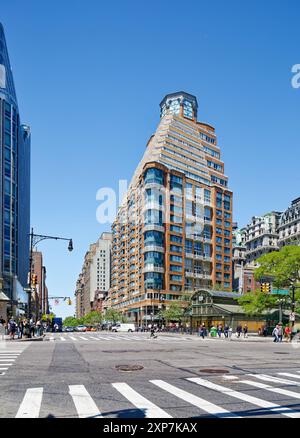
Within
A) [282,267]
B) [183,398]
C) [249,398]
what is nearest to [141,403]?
[183,398]

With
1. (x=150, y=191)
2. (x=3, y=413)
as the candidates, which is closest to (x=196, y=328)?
(x=150, y=191)

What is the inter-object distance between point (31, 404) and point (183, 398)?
12.0 feet

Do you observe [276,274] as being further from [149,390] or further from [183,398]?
[183,398]

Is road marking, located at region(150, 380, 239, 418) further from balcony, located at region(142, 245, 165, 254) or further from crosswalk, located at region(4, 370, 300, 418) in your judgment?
balcony, located at region(142, 245, 165, 254)

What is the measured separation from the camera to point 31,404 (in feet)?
33.4

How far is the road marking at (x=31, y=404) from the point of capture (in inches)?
361

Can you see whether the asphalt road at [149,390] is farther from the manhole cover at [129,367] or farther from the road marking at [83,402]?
the manhole cover at [129,367]

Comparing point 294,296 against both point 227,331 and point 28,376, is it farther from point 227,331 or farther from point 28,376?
point 28,376

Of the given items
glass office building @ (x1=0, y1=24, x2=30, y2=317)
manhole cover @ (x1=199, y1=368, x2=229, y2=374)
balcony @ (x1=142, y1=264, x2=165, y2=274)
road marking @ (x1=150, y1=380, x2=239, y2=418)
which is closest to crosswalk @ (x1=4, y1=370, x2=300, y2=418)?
road marking @ (x1=150, y1=380, x2=239, y2=418)

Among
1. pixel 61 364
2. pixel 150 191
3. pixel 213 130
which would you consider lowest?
pixel 61 364

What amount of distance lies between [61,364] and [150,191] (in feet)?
328

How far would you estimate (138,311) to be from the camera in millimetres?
125500

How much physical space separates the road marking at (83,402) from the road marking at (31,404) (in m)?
0.83
